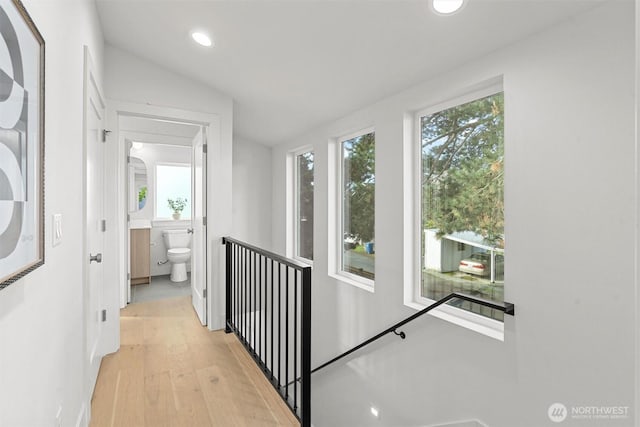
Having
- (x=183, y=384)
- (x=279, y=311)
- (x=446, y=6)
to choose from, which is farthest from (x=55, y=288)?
(x=446, y=6)

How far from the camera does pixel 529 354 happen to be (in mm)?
1721

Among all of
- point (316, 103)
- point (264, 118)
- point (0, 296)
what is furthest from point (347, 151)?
point (0, 296)

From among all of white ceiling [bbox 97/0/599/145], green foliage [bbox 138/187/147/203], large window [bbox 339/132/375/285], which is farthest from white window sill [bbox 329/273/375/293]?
green foliage [bbox 138/187/147/203]

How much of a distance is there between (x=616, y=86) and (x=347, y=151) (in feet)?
7.48

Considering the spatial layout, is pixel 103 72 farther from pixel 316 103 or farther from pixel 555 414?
pixel 555 414

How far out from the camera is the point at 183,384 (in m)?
2.20

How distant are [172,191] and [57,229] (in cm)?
470

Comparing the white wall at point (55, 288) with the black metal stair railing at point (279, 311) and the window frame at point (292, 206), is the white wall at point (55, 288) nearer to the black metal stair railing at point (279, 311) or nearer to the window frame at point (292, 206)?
the black metal stair railing at point (279, 311)

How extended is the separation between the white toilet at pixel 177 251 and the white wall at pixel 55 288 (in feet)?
11.0

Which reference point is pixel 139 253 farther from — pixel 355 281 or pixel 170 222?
pixel 355 281

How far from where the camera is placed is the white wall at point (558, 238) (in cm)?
141

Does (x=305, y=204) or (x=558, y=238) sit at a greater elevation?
(x=305, y=204)

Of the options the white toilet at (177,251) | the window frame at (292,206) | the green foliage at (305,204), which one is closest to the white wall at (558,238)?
the green foliage at (305,204)

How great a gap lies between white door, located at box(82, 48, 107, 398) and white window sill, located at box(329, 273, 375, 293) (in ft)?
6.78
